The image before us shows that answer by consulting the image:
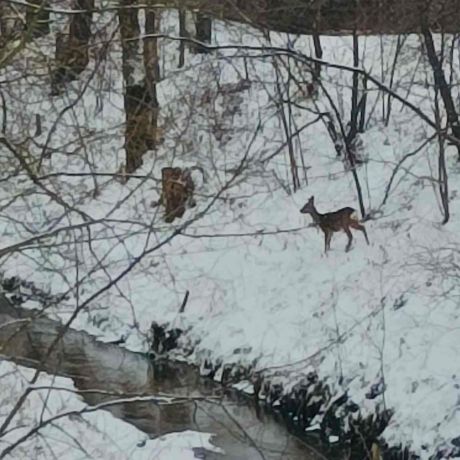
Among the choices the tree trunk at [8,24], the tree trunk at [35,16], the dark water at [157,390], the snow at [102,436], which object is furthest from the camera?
the dark water at [157,390]

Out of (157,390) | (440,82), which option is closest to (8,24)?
(157,390)

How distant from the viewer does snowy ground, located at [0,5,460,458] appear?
10.7 m

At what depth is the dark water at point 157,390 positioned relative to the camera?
10.2 metres

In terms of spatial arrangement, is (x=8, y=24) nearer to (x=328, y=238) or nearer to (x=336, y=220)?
(x=336, y=220)

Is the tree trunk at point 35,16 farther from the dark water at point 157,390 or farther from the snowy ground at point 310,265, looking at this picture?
the dark water at point 157,390

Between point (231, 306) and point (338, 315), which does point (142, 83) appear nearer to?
point (231, 306)

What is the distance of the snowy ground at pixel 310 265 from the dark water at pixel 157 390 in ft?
1.39

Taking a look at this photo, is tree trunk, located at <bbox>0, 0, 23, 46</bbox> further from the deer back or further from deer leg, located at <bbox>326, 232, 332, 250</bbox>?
deer leg, located at <bbox>326, 232, 332, 250</bbox>

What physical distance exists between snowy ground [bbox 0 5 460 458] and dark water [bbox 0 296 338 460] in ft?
1.39

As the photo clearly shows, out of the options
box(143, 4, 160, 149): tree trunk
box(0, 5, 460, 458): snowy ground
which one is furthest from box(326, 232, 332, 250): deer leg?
box(143, 4, 160, 149): tree trunk

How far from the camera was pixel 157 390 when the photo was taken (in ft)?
38.7

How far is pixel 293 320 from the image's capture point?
42.1ft

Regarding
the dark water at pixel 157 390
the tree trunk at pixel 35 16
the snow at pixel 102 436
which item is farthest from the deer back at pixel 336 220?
the tree trunk at pixel 35 16

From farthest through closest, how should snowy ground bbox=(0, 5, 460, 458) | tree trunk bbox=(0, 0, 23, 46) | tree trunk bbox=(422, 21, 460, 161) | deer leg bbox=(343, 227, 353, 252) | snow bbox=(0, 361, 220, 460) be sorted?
deer leg bbox=(343, 227, 353, 252), tree trunk bbox=(422, 21, 460, 161), snowy ground bbox=(0, 5, 460, 458), snow bbox=(0, 361, 220, 460), tree trunk bbox=(0, 0, 23, 46)
